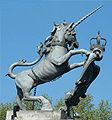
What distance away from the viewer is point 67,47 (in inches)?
509

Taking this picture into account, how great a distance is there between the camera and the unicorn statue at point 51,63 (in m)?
12.5

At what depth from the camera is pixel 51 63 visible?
41.3 ft

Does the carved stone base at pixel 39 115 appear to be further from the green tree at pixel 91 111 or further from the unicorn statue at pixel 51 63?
the green tree at pixel 91 111

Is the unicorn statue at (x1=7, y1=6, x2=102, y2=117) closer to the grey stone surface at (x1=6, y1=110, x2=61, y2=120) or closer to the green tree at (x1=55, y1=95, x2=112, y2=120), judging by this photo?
the grey stone surface at (x1=6, y1=110, x2=61, y2=120)

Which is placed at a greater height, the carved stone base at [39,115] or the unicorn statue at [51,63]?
the unicorn statue at [51,63]

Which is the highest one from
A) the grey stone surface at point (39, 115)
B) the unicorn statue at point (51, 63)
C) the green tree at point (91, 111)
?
the green tree at point (91, 111)

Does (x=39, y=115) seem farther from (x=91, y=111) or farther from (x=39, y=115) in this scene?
(x=91, y=111)

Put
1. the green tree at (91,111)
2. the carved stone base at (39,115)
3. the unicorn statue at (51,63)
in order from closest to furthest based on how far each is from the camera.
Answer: the carved stone base at (39,115) < the unicorn statue at (51,63) < the green tree at (91,111)

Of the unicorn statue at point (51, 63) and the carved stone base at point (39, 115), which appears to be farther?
the unicorn statue at point (51, 63)

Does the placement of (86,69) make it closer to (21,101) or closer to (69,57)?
(69,57)

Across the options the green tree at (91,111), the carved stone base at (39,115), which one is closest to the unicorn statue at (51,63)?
the carved stone base at (39,115)

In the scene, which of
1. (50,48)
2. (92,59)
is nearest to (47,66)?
(50,48)

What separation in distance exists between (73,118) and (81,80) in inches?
47.8

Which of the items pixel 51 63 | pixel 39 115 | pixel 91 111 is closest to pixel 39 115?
pixel 39 115
